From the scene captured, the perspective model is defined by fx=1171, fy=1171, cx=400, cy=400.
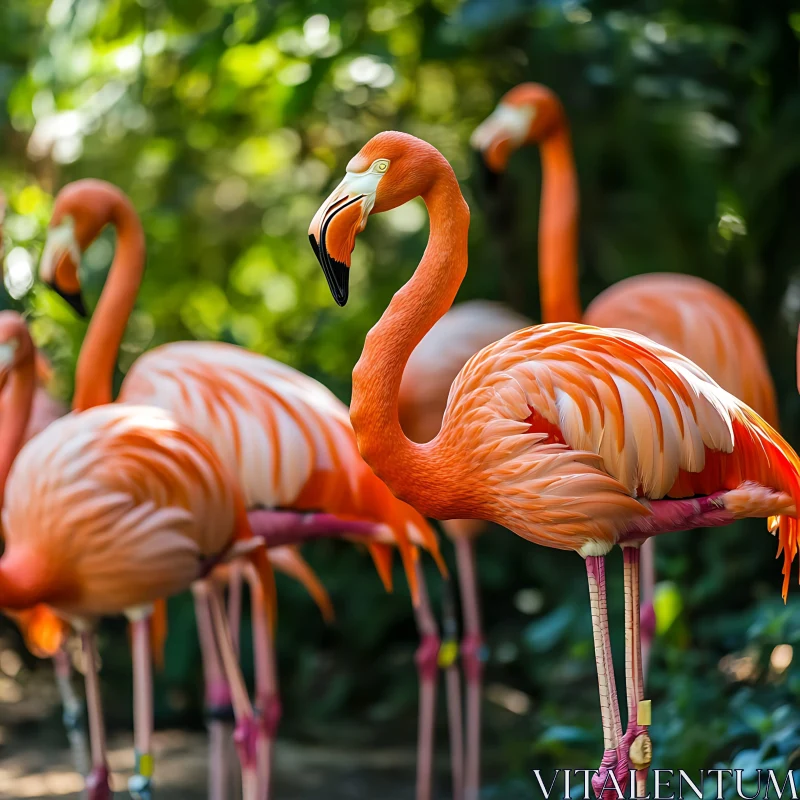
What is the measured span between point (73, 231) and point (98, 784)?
4.64 feet

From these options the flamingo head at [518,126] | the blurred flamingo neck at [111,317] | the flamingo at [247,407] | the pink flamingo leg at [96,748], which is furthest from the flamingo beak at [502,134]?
the pink flamingo leg at [96,748]

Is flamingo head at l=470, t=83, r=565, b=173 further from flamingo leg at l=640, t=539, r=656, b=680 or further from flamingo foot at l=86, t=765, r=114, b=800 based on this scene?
flamingo foot at l=86, t=765, r=114, b=800

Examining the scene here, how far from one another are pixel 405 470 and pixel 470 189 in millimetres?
3017

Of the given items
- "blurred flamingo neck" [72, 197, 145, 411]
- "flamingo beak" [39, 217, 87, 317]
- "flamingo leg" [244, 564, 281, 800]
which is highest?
"flamingo beak" [39, 217, 87, 317]

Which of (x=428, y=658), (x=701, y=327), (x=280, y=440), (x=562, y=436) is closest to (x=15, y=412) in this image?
(x=280, y=440)

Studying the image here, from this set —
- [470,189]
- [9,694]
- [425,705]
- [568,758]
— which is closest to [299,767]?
[425,705]

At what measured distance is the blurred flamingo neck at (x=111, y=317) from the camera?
3.21 m

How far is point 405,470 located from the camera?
2021 mm

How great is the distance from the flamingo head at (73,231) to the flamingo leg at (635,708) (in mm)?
1629

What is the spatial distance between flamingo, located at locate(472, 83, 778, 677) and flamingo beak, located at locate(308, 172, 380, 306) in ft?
4.77

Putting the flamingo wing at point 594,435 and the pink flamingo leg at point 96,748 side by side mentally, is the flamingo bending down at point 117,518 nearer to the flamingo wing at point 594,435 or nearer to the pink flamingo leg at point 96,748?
the pink flamingo leg at point 96,748

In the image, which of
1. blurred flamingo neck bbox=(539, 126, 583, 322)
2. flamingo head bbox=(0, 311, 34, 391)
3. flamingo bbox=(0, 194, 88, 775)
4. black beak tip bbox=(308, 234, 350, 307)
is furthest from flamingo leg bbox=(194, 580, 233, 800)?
black beak tip bbox=(308, 234, 350, 307)

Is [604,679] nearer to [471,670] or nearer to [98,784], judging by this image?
[98,784]

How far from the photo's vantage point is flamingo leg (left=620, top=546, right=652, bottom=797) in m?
2.04
